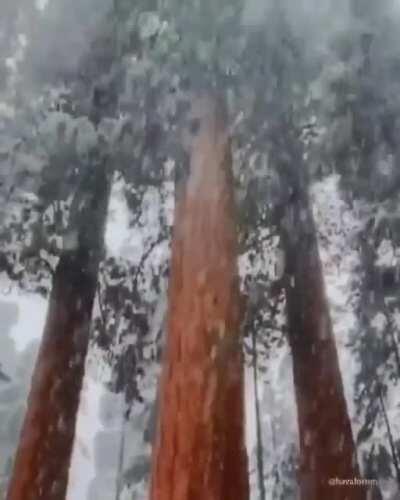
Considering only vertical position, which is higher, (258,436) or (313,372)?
(313,372)

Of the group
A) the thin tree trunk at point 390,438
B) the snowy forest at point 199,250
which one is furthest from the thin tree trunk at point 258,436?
the thin tree trunk at point 390,438

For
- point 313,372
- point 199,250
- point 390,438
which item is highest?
point 199,250

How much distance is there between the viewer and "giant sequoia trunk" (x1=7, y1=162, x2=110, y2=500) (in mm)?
1725

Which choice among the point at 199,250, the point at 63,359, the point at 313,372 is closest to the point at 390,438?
the point at 313,372

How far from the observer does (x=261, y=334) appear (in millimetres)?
1870

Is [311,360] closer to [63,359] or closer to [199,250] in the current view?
[199,250]

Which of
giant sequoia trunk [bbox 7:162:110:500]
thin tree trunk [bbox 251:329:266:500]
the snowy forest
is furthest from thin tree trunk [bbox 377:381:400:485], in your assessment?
giant sequoia trunk [bbox 7:162:110:500]

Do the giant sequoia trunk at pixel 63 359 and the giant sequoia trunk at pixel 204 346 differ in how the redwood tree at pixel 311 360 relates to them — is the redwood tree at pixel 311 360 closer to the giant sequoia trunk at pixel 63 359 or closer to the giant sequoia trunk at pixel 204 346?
the giant sequoia trunk at pixel 204 346

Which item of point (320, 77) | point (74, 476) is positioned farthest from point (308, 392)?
point (320, 77)

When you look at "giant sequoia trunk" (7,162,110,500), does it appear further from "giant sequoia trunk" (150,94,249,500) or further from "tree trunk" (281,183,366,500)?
"tree trunk" (281,183,366,500)

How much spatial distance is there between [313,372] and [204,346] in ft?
0.78

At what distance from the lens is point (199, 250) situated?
1935 millimetres

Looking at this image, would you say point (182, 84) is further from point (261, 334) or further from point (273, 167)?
point (261, 334)

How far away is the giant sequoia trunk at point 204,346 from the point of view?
1733mm
